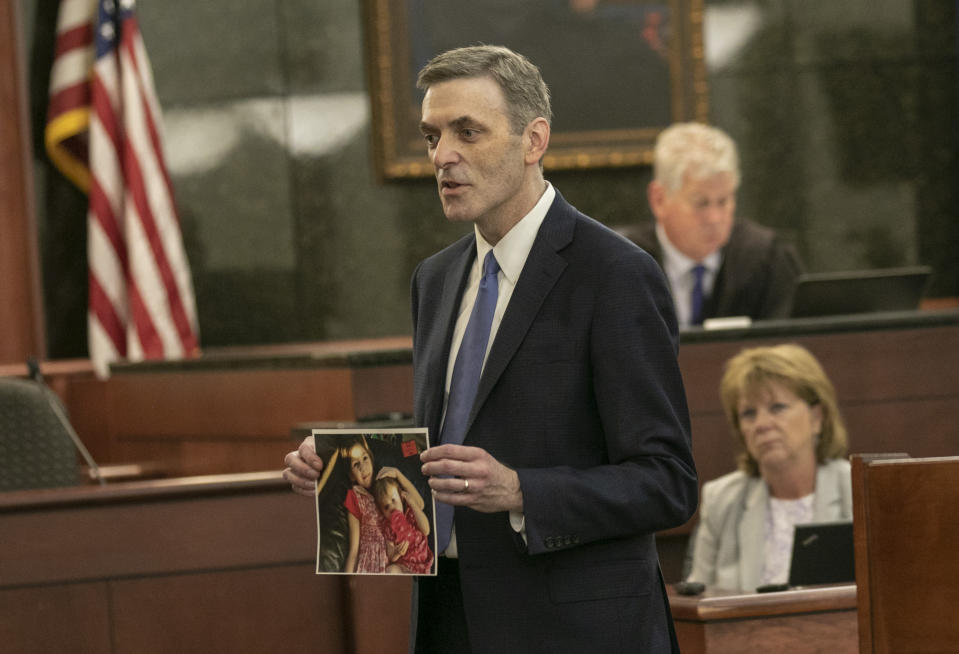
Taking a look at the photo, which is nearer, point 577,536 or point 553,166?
point 577,536

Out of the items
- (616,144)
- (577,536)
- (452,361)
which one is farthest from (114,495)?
(616,144)

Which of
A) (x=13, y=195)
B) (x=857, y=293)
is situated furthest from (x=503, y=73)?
(x=13, y=195)

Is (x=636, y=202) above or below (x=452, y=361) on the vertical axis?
above

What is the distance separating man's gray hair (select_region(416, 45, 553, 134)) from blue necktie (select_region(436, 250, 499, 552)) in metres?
0.28

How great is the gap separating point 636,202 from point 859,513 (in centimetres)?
592

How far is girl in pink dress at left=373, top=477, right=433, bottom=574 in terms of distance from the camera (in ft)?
7.00

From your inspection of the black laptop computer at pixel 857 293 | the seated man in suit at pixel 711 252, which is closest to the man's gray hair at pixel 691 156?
the seated man in suit at pixel 711 252

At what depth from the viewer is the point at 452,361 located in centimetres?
227

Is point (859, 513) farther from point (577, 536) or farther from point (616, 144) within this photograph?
point (616, 144)

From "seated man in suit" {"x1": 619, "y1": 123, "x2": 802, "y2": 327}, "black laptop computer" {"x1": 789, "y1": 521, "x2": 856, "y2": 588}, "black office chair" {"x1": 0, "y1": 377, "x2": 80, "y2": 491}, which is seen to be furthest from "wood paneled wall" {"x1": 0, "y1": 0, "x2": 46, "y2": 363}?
"black laptop computer" {"x1": 789, "y1": 521, "x2": 856, "y2": 588}

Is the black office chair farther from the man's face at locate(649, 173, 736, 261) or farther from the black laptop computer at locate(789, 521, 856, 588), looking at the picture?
the man's face at locate(649, 173, 736, 261)

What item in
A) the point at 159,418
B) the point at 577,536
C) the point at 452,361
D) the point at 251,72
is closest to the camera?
the point at 577,536

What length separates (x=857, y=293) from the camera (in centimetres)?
530

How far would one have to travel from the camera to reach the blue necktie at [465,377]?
7.18 feet
